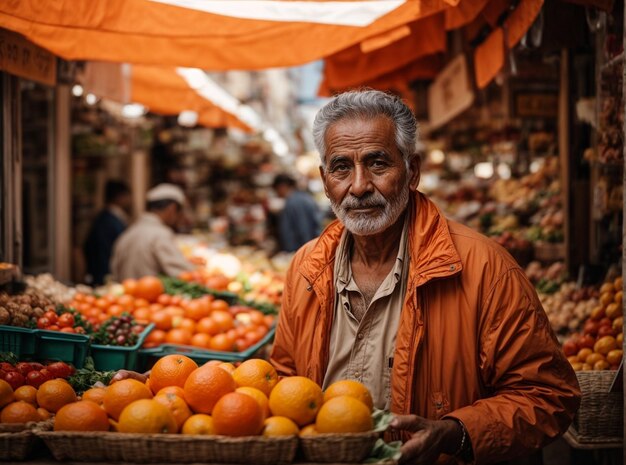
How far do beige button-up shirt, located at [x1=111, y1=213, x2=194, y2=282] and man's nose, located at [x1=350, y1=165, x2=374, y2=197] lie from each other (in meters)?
5.04

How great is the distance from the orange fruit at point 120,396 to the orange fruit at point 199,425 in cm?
20

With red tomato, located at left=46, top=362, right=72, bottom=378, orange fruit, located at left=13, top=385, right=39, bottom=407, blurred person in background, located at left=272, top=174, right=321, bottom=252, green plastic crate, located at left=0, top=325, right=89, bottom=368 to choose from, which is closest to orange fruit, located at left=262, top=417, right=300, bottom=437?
orange fruit, located at left=13, top=385, right=39, bottom=407

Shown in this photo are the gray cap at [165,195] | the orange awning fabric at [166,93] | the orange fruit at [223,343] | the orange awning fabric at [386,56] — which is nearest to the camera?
the orange fruit at [223,343]

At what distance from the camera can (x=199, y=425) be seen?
2234 mm

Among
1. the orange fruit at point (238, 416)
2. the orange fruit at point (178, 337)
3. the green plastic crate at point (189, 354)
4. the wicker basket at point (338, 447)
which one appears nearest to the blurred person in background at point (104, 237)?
the orange fruit at point (178, 337)

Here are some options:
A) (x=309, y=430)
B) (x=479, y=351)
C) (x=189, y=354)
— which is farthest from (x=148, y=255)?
(x=309, y=430)

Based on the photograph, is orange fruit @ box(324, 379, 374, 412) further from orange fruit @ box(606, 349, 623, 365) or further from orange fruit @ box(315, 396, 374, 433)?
orange fruit @ box(606, 349, 623, 365)

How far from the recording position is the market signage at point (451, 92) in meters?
7.04

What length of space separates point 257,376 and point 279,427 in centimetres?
37

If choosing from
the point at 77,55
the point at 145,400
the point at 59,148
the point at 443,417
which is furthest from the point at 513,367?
the point at 59,148

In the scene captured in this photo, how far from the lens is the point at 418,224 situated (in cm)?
288

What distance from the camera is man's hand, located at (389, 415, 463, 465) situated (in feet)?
7.59

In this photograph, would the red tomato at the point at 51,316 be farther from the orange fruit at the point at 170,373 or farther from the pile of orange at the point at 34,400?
the orange fruit at the point at 170,373

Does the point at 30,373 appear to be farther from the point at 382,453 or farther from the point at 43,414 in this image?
the point at 382,453
